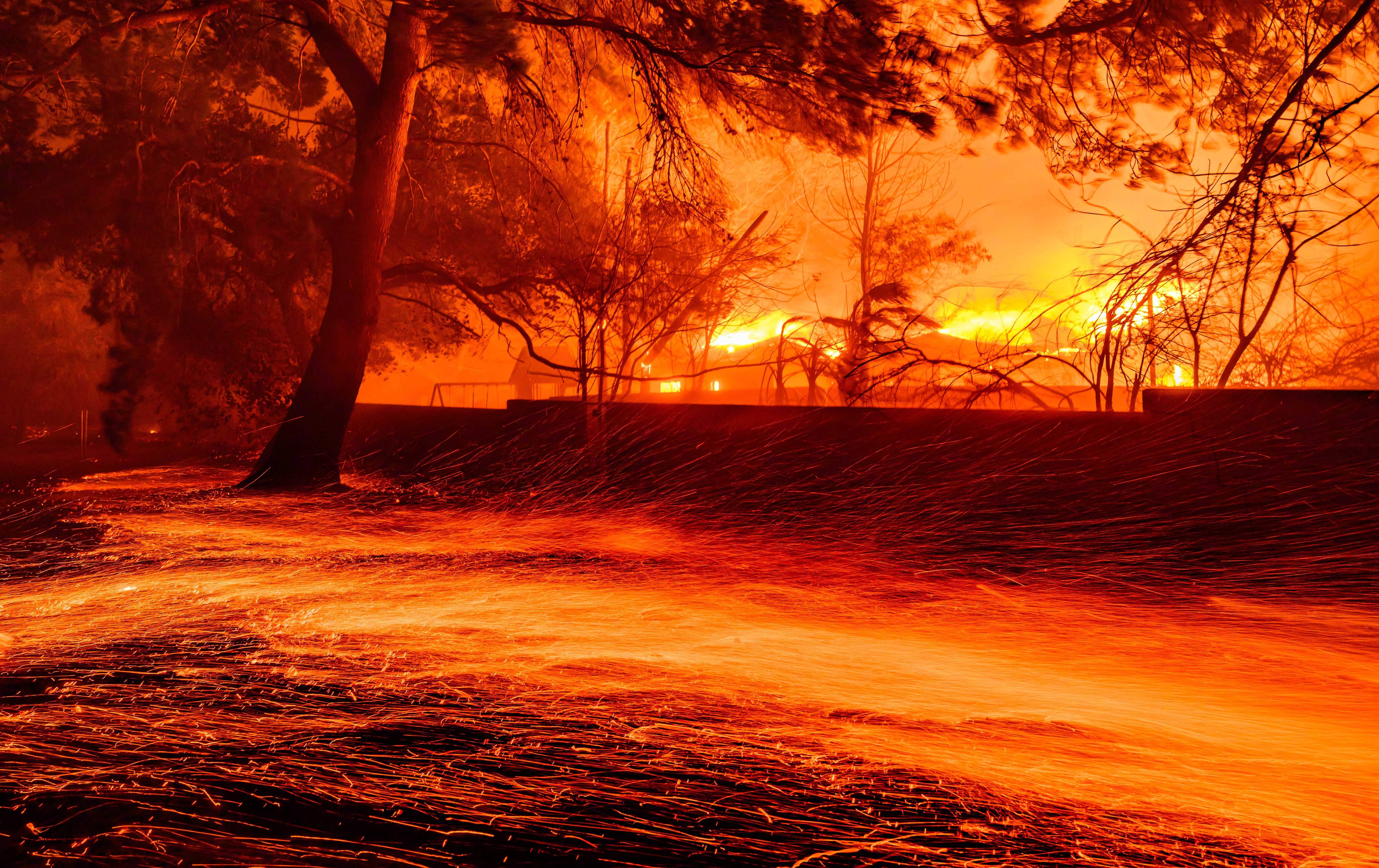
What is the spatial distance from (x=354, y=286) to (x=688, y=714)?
28.3ft

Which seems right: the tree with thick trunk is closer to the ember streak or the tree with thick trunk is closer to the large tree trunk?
the large tree trunk

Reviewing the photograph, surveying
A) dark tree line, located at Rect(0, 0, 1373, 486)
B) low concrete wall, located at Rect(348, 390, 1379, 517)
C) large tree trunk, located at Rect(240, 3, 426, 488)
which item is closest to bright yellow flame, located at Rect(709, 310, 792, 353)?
dark tree line, located at Rect(0, 0, 1373, 486)

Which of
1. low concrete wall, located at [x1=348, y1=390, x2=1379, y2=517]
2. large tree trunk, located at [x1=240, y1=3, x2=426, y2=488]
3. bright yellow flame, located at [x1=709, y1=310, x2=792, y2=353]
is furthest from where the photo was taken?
bright yellow flame, located at [x1=709, y1=310, x2=792, y2=353]

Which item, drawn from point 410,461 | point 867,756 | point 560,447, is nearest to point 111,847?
point 867,756

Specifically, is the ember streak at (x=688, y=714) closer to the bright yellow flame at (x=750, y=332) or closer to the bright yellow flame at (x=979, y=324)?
the bright yellow flame at (x=979, y=324)

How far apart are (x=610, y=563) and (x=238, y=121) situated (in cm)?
1146

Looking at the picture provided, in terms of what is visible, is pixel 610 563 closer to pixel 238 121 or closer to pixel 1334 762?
pixel 1334 762

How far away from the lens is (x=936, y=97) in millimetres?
7113

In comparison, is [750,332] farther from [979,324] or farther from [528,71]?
[528,71]

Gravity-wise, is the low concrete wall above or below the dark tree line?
below

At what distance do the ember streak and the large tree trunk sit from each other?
13.3ft

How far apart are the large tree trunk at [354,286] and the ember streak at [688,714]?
4.06 m

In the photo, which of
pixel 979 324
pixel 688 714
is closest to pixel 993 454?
pixel 688 714

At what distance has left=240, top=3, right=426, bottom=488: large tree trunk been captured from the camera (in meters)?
10.7
